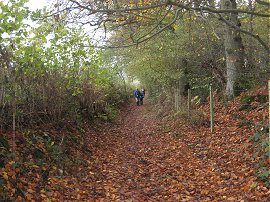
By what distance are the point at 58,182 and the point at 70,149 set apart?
199cm

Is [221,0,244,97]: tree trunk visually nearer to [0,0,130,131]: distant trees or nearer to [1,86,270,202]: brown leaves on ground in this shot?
→ [1,86,270,202]: brown leaves on ground

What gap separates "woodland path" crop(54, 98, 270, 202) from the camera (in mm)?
5508

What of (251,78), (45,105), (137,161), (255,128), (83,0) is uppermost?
(83,0)

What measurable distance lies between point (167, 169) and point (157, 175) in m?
0.47

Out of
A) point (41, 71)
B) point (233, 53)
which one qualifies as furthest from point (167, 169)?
point (233, 53)

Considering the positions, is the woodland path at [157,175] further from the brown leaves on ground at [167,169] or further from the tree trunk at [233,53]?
the tree trunk at [233,53]

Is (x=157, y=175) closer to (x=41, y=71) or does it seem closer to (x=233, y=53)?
(x=41, y=71)

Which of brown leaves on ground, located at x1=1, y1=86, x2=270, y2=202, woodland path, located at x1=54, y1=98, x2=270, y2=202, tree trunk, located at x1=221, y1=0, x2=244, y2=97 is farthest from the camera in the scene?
tree trunk, located at x1=221, y1=0, x2=244, y2=97

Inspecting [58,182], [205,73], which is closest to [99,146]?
[58,182]

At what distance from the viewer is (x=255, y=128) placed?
7.77 metres

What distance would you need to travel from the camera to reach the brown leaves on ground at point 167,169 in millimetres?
5336

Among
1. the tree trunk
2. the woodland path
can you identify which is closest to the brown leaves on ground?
the woodland path

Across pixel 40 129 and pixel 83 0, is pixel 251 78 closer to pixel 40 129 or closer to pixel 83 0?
pixel 83 0

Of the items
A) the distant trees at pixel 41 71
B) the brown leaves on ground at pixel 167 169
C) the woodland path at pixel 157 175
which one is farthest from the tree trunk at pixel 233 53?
the distant trees at pixel 41 71
